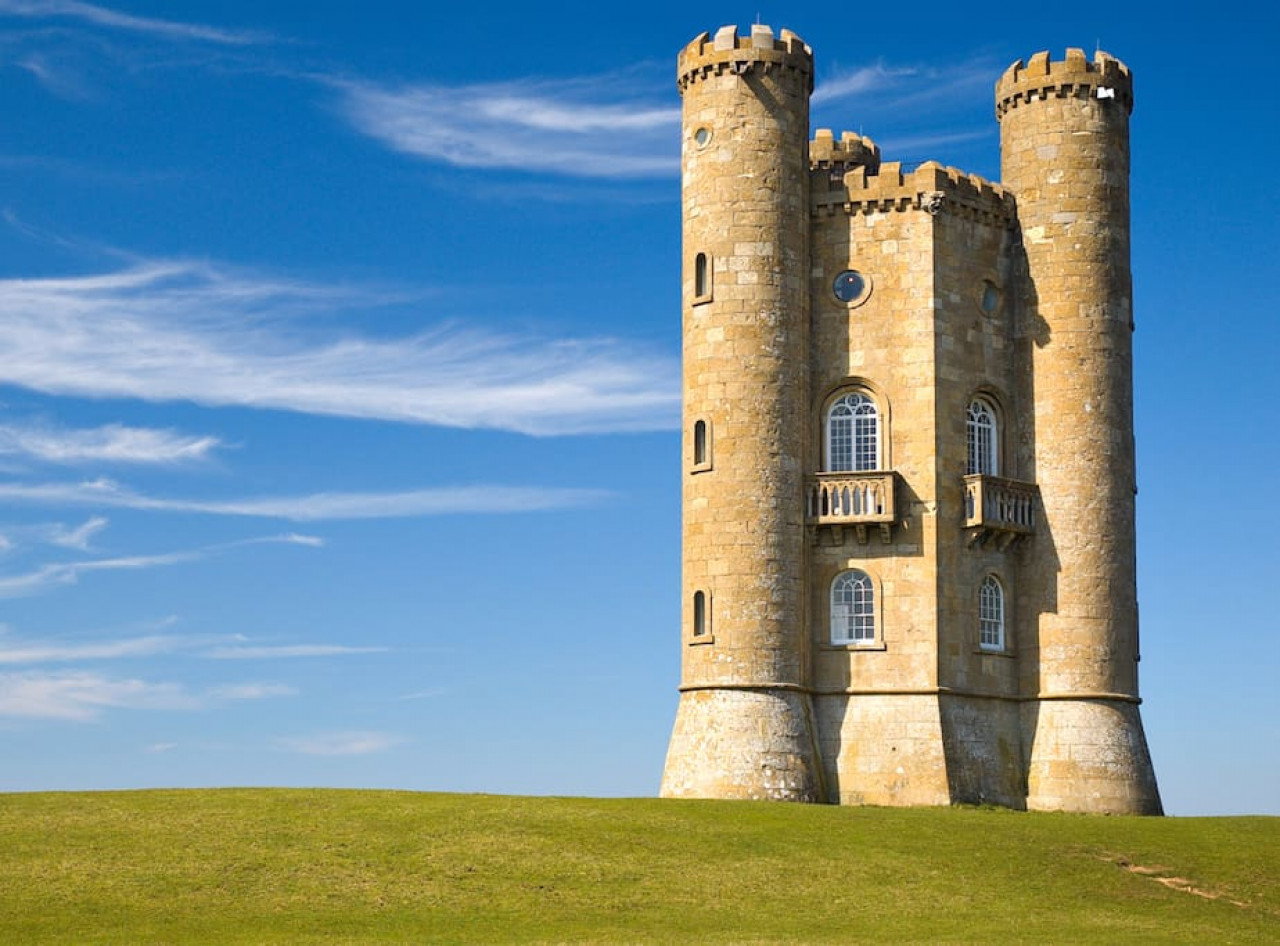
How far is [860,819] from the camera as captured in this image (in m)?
49.5

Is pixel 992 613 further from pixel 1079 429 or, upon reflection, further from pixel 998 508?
pixel 1079 429

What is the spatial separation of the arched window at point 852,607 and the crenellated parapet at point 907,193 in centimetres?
1074

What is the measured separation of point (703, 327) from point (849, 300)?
4.48 metres

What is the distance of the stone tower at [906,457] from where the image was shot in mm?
57469

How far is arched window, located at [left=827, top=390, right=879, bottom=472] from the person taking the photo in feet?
194

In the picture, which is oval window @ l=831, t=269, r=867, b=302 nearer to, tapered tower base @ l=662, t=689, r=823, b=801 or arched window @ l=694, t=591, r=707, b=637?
arched window @ l=694, t=591, r=707, b=637

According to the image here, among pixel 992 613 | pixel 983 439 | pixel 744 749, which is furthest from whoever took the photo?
pixel 983 439

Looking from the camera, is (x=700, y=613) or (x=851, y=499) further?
(x=851, y=499)

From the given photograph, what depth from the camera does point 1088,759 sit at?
192ft

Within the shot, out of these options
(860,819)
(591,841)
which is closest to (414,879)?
(591,841)

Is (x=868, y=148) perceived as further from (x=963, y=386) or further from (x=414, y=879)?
(x=414, y=879)

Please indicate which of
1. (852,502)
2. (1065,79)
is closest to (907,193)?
(1065,79)

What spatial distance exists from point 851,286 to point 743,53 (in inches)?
293

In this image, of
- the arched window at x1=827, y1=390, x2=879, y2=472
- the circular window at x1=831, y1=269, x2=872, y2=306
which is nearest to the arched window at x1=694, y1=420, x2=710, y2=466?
the arched window at x1=827, y1=390, x2=879, y2=472
